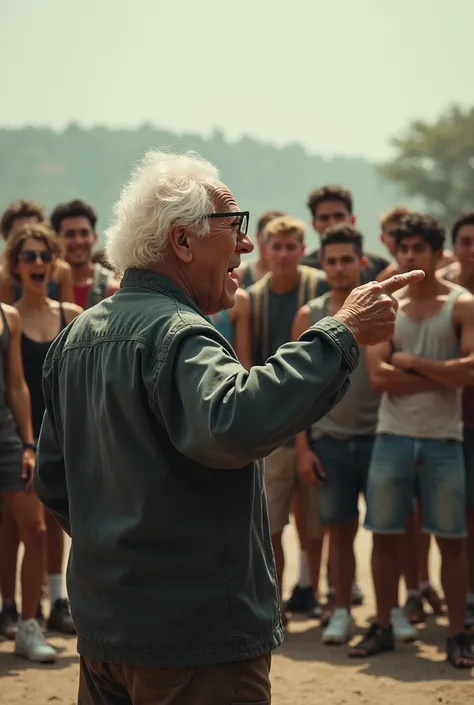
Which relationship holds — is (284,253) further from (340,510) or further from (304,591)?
(304,591)

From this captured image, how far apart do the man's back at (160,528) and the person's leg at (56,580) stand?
4451 mm

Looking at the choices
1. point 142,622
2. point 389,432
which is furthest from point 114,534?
point 389,432

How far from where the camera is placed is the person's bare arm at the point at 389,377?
21.8 ft

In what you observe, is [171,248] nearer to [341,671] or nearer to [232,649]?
[232,649]

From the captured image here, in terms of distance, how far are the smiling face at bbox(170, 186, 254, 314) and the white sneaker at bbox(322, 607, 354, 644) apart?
419 centimetres

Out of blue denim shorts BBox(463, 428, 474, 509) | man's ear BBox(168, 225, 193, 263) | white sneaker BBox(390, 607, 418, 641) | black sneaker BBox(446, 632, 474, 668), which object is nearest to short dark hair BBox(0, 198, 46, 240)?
blue denim shorts BBox(463, 428, 474, 509)

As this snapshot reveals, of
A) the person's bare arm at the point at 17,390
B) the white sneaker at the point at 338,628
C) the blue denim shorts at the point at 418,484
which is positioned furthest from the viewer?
the white sneaker at the point at 338,628

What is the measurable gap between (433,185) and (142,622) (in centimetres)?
9877

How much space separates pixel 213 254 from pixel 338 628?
4.37m

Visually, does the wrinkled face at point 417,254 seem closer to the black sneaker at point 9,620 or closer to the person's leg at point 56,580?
the person's leg at point 56,580

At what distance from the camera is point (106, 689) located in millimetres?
3145

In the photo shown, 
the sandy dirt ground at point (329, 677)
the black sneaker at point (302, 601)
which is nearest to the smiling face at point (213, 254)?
the sandy dirt ground at point (329, 677)

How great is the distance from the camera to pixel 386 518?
6699 millimetres

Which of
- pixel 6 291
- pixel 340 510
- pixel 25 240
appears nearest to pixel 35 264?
pixel 25 240
